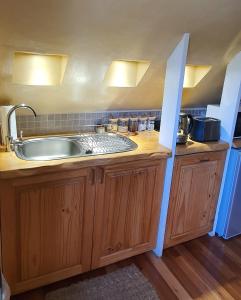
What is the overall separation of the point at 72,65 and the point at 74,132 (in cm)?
62

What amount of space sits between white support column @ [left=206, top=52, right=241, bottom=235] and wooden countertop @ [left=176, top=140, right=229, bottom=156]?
0.11 m

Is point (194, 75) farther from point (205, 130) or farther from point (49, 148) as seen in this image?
point (49, 148)

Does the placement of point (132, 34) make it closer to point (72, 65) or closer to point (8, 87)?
point (72, 65)

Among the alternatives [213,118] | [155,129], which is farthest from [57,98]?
[213,118]

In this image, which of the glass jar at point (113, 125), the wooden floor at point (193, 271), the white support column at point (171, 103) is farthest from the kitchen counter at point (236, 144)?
the glass jar at point (113, 125)

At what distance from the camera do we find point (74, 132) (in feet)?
7.23

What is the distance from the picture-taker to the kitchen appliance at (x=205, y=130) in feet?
A: 6.99

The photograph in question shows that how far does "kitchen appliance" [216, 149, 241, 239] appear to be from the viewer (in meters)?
2.22

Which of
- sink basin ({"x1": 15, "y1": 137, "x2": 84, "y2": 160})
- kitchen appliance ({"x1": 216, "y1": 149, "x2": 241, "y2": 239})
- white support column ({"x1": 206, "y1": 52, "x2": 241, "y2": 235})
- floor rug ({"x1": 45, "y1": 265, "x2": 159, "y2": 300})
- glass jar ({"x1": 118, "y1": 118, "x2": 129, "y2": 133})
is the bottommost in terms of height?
floor rug ({"x1": 45, "y1": 265, "x2": 159, "y2": 300})

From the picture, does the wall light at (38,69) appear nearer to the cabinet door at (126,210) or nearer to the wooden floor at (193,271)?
the cabinet door at (126,210)

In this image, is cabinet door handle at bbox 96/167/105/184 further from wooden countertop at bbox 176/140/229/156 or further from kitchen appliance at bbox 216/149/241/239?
kitchen appliance at bbox 216/149/241/239

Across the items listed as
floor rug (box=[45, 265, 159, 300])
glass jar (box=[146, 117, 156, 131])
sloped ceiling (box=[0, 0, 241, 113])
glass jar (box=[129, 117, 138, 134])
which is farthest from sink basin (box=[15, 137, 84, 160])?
floor rug (box=[45, 265, 159, 300])

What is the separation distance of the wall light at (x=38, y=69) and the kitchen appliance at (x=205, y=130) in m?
1.10

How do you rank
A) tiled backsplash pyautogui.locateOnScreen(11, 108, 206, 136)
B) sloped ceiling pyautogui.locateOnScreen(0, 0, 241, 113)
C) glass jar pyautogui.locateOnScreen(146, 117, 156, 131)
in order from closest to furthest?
sloped ceiling pyautogui.locateOnScreen(0, 0, 241, 113) < tiled backsplash pyautogui.locateOnScreen(11, 108, 206, 136) < glass jar pyautogui.locateOnScreen(146, 117, 156, 131)
